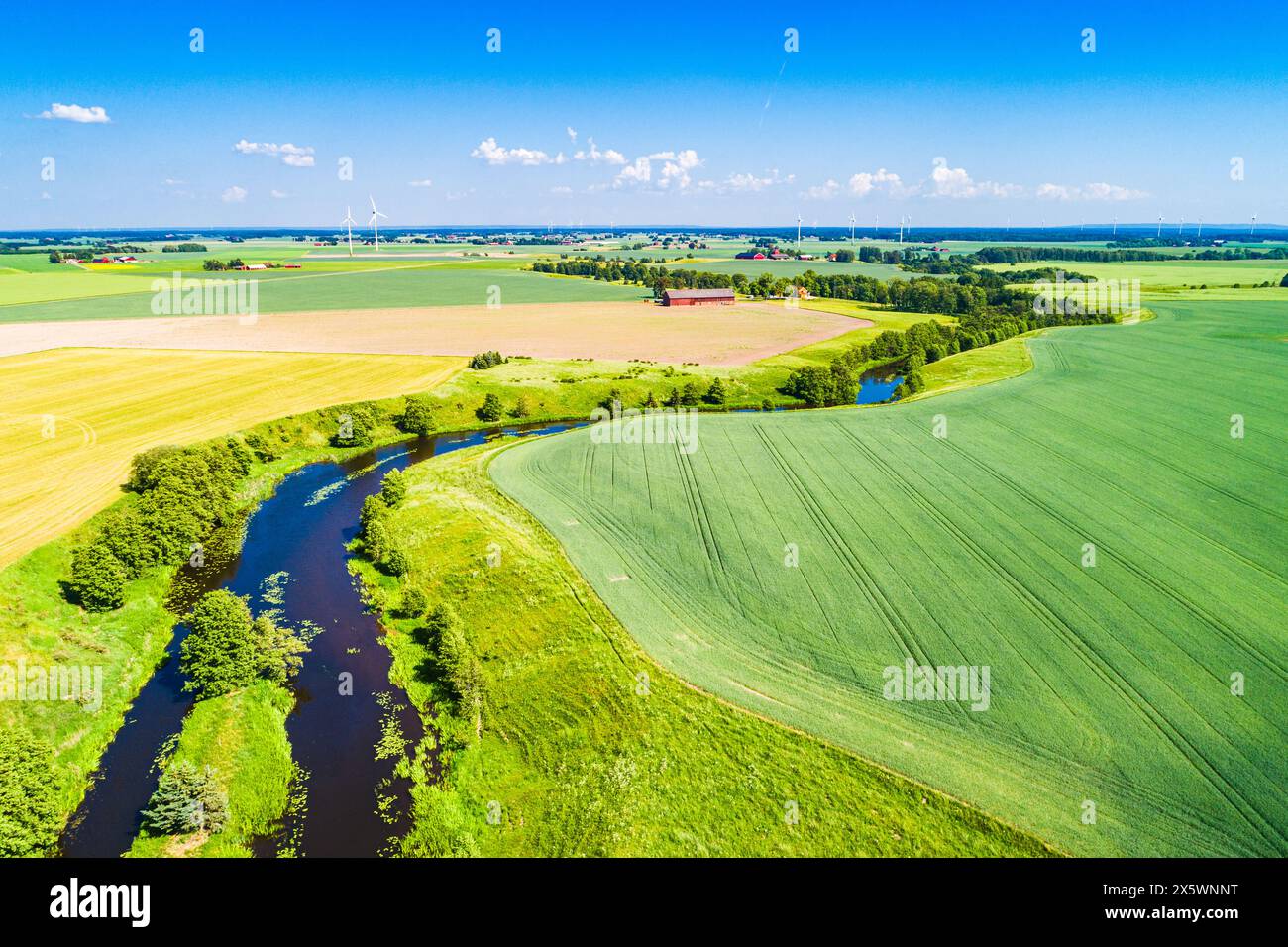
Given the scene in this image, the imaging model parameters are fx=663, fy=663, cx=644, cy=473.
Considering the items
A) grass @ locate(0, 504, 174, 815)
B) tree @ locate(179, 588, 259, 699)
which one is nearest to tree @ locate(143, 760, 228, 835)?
grass @ locate(0, 504, 174, 815)

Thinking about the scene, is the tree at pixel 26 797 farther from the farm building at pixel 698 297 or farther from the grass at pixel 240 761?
the farm building at pixel 698 297

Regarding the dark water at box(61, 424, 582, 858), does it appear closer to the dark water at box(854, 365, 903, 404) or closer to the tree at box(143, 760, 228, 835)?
the tree at box(143, 760, 228, 835)

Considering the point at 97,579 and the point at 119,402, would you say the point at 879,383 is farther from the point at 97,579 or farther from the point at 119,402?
the point at 119,402

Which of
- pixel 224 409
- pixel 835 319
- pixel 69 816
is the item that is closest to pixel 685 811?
pixel 69 816

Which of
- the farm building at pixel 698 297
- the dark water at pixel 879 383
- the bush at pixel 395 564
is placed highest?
the farm building at pixel 698 297

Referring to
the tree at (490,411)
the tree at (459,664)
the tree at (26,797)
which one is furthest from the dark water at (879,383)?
the tree at (26,797)
